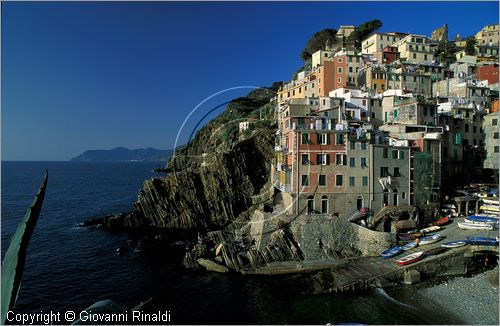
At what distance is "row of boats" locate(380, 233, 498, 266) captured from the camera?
94.1 ft

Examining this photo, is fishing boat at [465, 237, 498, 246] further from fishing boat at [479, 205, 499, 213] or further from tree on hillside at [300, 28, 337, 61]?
tree on hillside at [300, 28, 337, 61]

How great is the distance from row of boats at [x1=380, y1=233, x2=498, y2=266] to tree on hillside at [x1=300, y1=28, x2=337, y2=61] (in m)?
69.8

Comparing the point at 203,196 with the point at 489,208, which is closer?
the point at 489,208

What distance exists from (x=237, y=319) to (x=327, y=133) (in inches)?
783

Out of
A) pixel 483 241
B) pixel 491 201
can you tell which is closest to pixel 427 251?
pixel 483 241

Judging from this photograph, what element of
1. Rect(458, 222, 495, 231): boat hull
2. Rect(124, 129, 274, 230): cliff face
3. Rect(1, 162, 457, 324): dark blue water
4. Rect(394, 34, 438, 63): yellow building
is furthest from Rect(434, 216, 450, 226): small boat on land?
Rect(394, 34, 438, 63): yellow building

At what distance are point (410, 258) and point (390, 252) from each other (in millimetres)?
2265

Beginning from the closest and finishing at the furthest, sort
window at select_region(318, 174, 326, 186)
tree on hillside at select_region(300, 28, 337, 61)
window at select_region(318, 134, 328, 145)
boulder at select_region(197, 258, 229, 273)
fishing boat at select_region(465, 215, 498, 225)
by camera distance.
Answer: boulder at select_region(197, 258, 229, 273) < fishing boat at select_region(465, 215, 498, 225) < window at select_region(318, 174, 326, 186) < window at select_region(318, 134, 328, 145) < tree on hillside at select_region(300, 28, 337, 61)

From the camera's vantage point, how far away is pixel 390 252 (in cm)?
3066

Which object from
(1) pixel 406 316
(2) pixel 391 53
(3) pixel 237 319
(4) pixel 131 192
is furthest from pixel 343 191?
(4) pixel 131 192

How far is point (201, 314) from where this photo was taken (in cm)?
2389

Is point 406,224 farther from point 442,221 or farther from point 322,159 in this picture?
point 322,159

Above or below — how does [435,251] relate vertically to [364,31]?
below

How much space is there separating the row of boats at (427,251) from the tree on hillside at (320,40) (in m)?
69.8
